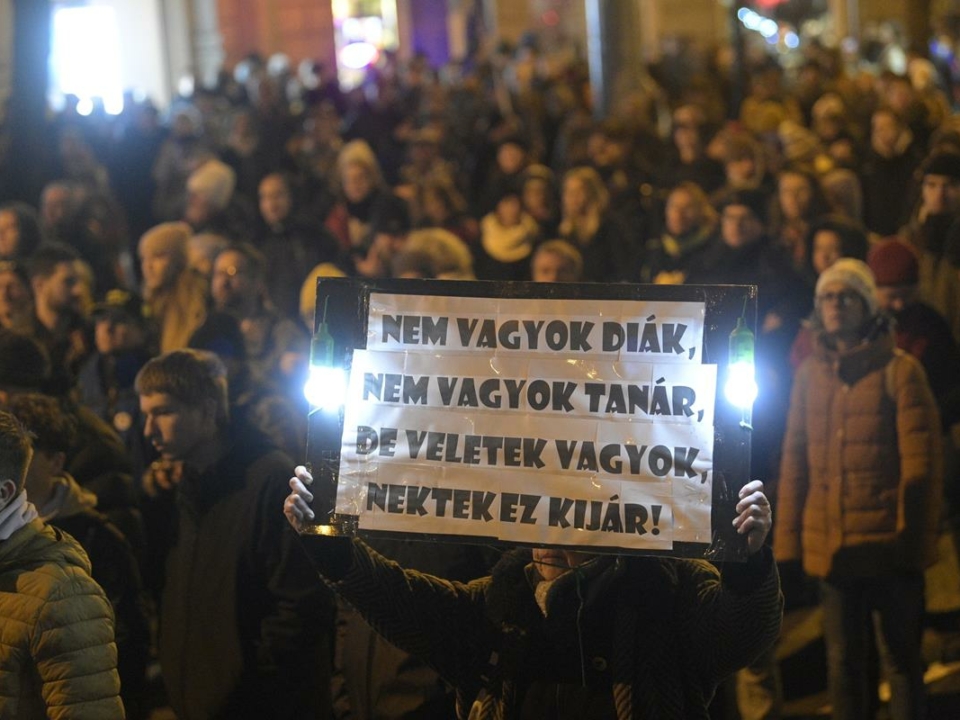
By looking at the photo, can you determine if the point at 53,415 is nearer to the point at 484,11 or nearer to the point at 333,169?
the point at 333,169

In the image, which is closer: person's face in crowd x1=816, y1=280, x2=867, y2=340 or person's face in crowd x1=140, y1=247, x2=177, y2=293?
person's face in crowd x1=816, y1=280, x2=867, y2=340

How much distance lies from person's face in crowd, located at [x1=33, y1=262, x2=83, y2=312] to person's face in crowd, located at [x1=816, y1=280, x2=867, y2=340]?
166 inches

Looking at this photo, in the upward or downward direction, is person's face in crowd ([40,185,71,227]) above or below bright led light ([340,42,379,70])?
below

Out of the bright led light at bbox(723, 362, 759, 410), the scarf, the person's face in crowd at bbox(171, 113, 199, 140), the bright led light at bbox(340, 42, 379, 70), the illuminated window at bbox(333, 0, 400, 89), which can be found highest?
the illuminated window at bbox(333, 0, 400, 89)

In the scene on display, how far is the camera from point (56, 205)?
10469 mm

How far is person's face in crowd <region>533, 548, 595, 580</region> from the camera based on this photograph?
3.79 m

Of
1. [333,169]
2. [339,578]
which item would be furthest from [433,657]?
[333,169]

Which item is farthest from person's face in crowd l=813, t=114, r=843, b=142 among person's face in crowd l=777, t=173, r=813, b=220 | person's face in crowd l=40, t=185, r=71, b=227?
person's face in crowd l=40, t=185, r=71, b=227

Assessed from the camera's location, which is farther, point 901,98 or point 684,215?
point 901,98

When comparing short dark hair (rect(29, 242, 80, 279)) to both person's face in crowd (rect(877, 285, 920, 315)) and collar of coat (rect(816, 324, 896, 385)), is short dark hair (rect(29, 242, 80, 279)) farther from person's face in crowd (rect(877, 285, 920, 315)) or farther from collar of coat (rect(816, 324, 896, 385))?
collar of coat (rect(816, 324, 896, 385))

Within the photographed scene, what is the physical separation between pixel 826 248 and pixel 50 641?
489 centimetres

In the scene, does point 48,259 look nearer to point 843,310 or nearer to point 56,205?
point 56,205

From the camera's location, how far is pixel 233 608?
4609 mm

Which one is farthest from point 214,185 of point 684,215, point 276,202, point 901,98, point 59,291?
point 901,98
